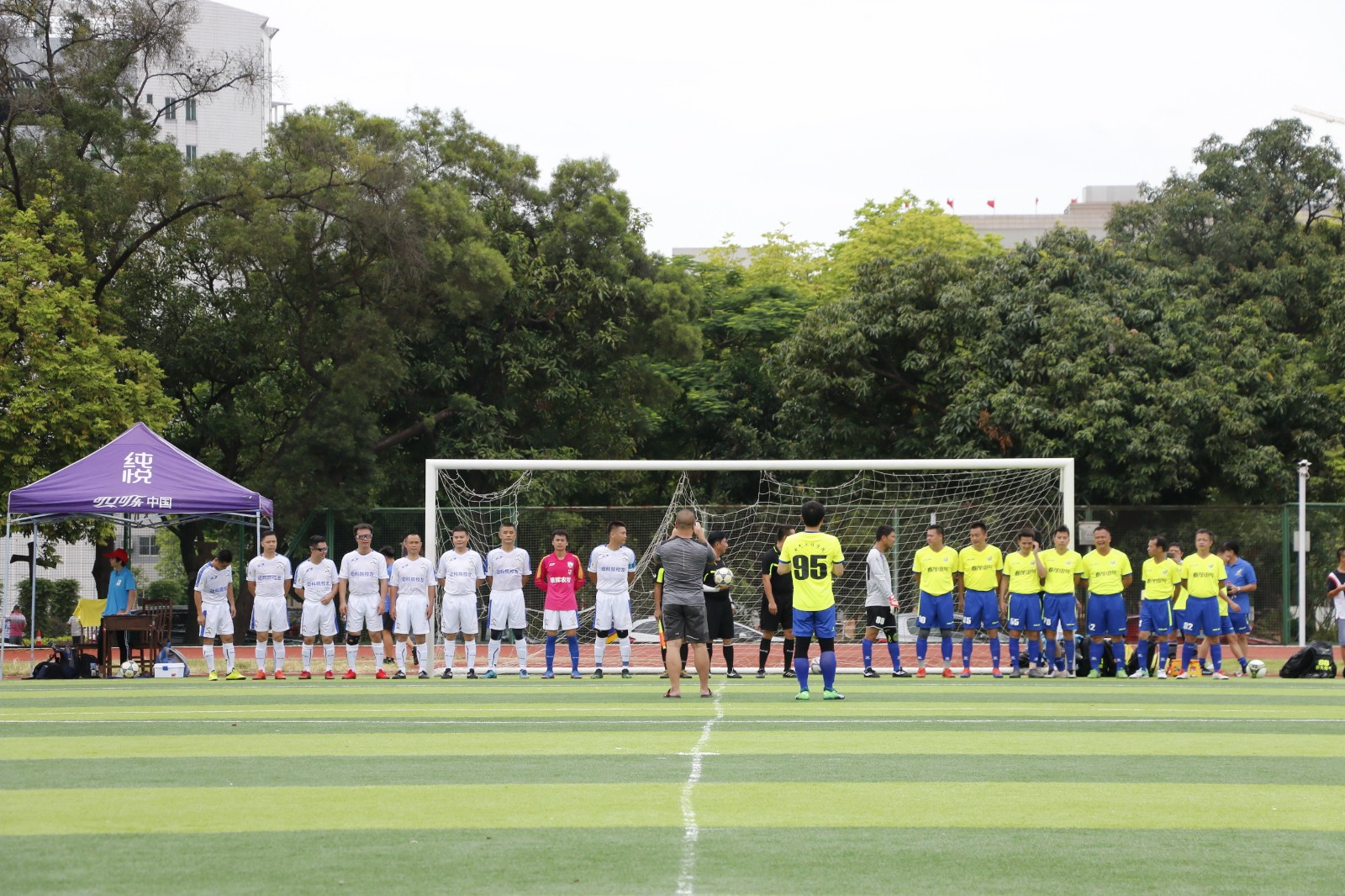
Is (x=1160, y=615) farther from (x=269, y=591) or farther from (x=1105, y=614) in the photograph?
(x=269, y=591)

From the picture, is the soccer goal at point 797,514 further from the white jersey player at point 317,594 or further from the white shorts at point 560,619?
the white shorts at point 560,619

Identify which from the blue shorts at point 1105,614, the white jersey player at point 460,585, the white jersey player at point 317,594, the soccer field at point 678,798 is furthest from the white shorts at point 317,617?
the blue shorts at point 1105,614

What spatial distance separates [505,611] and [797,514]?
870 cm

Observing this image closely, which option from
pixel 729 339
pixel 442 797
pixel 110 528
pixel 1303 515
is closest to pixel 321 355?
pixel 110 528

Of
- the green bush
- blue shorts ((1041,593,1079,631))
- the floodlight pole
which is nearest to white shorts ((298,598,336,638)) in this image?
blue shorts ((1041,593,1079,631))

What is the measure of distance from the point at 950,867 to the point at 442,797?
3.07 metres

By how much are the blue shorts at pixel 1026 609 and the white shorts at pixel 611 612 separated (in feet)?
16.5

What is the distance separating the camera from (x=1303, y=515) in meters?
25.3

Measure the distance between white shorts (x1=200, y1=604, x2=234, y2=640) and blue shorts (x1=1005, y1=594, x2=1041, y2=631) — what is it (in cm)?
1041

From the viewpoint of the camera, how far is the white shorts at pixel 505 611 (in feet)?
62.0

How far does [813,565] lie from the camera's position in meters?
13.4

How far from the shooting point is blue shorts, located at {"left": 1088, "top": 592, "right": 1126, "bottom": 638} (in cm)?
1806

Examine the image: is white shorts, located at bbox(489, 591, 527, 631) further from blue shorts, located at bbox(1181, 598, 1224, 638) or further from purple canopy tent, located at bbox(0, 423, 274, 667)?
blue shorts, located at bbox(1181, 598, 1224, 638)

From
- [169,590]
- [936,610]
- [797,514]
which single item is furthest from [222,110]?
[936,610]
